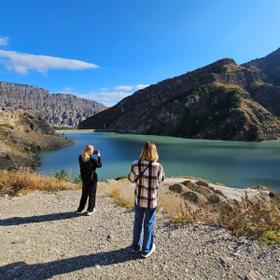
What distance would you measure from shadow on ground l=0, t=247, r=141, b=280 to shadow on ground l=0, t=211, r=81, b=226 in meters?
2.79

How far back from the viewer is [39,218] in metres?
10.0

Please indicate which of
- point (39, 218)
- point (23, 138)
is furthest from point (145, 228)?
point (23, 138)

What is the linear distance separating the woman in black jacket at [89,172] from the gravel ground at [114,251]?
361 millimetres

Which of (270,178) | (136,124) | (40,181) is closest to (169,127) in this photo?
(136,124)

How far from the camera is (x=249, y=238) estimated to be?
8055 mm

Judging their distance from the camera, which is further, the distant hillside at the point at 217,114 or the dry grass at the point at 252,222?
the distant hillside at the point at 217,114

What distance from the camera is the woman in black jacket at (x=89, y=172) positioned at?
32.8ft

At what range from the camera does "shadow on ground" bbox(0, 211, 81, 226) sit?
31.6ft

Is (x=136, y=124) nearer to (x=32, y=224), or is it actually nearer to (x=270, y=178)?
(x=270, y=178)

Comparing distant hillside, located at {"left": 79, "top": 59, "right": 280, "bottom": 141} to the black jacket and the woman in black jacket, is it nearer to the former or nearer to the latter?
the woman in black jacket

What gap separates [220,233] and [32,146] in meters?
68.1

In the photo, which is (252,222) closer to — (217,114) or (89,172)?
(89,172)

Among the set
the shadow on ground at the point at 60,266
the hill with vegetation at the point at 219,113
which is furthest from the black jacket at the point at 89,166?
the hill with vegetation at the point at 219,113

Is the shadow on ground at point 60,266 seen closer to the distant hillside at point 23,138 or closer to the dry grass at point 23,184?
the dry grass at point 23,184
